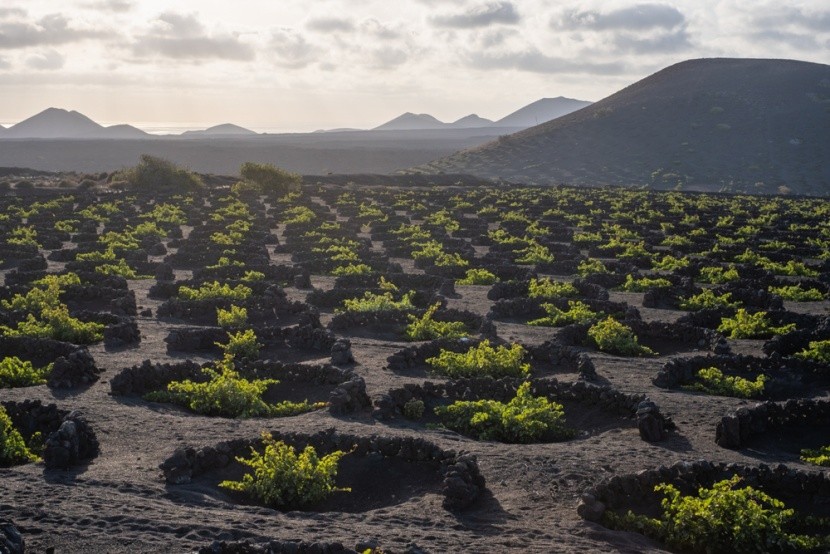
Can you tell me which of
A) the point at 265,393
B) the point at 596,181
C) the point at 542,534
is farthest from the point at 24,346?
the point at 596,181

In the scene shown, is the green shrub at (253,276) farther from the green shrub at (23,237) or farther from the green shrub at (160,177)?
the green shrub at (160,177)

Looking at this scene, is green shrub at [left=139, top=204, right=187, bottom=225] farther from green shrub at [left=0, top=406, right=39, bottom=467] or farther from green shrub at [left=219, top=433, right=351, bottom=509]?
green shrub at [left=219, top=433, right=351, bottom=509]

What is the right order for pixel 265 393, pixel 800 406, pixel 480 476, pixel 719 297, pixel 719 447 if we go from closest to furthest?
pixel 480 476 < pixel 719 447 < pixel 800 406 < pixel 265 393 < pixel 719 297

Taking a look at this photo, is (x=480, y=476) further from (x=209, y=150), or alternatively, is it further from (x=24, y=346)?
(x=209, y=150)

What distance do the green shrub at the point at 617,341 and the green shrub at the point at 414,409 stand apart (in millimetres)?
5544

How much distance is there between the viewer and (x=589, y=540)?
28.8 ft

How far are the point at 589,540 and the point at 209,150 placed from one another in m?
170

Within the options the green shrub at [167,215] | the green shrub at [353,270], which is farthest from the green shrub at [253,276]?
the green shrub at [167,215]

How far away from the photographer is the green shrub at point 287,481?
32.2 ft

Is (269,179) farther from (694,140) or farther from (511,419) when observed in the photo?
(694,140)

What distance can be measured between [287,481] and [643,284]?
1722cm

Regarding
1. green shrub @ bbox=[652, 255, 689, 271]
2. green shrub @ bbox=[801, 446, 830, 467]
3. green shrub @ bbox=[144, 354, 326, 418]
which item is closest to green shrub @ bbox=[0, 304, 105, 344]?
green shrub @ bbox=[144, 354, 326, 418]

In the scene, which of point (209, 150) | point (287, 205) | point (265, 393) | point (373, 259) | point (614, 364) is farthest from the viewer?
point (209, 150)

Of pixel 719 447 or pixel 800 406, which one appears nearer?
pixel 719 447
